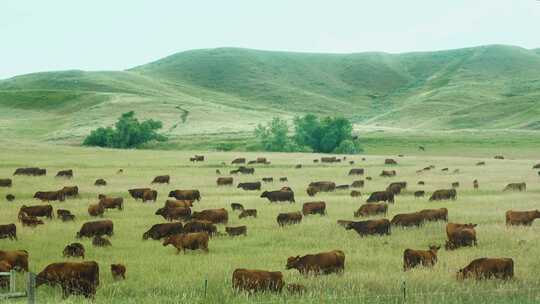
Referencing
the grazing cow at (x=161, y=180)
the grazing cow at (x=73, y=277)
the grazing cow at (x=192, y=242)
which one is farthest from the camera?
the grazing cow at (x=161, y=180)

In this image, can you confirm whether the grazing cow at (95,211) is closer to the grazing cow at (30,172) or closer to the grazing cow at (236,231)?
the grazing cow at (236,231)

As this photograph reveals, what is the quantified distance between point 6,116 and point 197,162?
10991 cm

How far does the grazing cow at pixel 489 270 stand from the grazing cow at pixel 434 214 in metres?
7.45

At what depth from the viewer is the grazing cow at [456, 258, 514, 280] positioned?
14648 mm

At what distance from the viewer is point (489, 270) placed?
1477 centimetres

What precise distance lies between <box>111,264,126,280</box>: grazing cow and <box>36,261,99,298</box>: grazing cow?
529 millimetres

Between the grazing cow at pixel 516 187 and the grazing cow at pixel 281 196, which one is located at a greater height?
the grazing cow at pixel 281 196

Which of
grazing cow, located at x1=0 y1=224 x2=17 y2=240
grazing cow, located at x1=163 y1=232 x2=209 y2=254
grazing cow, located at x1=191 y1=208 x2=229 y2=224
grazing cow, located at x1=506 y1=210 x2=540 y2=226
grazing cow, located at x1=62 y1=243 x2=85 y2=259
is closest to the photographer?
grazing cow, located at x1=62 y1=243 x2=85 y2=259

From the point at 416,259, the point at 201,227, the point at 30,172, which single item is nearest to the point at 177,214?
the point at 201,227

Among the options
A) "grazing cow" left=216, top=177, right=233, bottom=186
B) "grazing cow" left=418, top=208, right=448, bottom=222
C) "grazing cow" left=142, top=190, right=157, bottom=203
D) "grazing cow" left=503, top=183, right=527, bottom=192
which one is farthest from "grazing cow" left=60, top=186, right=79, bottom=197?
"grazing cow" left=503, top=183, right=527, bottom=192

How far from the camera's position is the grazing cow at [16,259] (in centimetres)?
1530

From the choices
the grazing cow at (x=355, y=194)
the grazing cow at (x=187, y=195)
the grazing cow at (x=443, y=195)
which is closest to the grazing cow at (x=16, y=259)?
the grazing cow at (x=187, y=195)

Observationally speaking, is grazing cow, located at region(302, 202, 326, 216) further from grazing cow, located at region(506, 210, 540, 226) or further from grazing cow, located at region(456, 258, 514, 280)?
grazing cow, located at region(456, 258, 514, 280)

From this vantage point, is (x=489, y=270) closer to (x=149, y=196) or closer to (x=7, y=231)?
(x=7, y=231)
